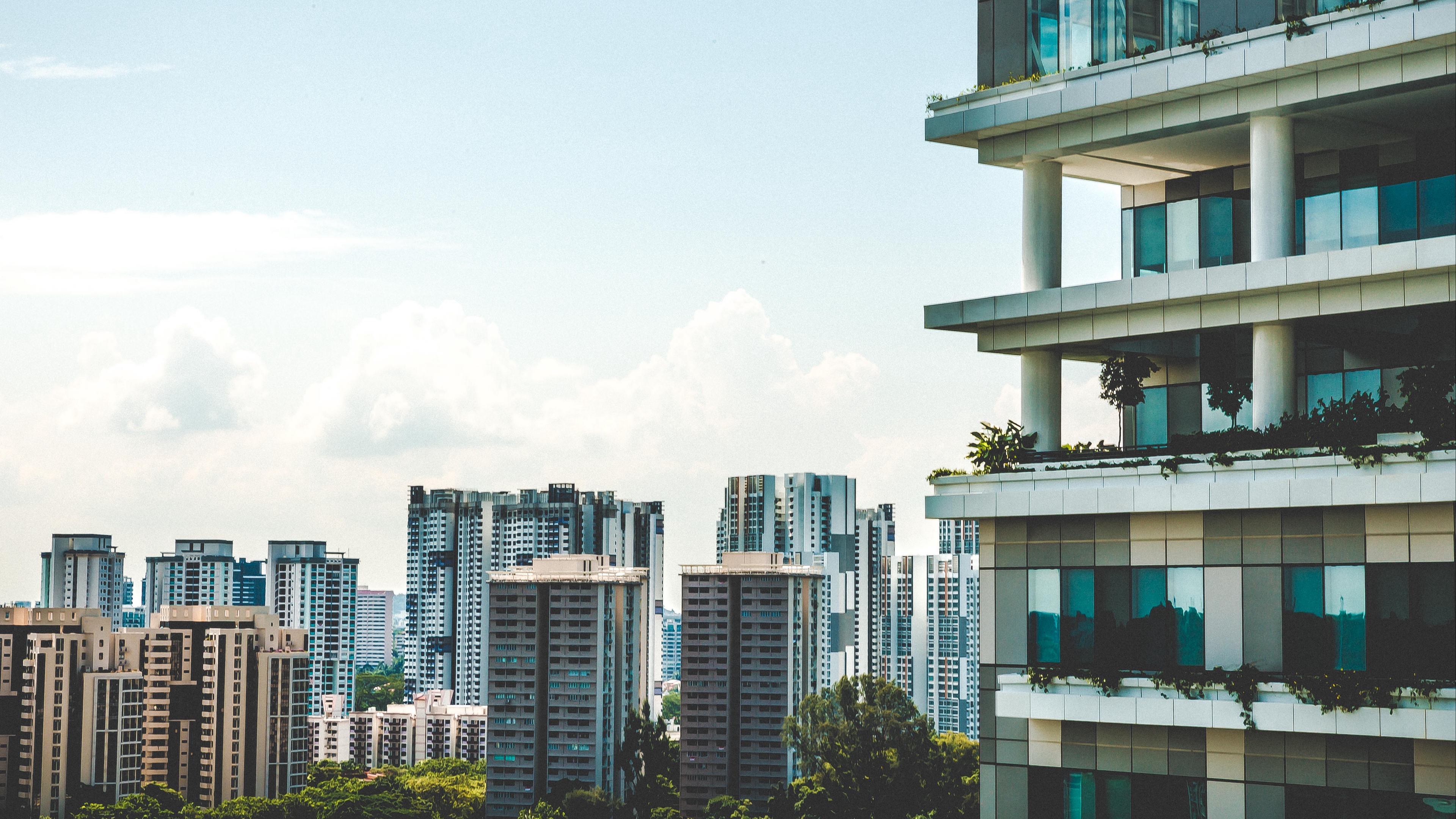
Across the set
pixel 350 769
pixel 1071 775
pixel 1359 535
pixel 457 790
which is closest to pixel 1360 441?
pixel 1359 535

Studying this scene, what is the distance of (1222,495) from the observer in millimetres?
22812

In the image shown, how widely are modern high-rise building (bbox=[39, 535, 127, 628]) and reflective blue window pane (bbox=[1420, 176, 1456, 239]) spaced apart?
6243 inches

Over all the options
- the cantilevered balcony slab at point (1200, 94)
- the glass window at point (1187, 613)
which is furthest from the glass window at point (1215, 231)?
the glass window at point (1187, 613)

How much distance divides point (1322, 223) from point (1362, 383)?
264cm

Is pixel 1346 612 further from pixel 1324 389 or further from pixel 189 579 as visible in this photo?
pixel 189 579

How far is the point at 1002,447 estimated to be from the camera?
2602cm

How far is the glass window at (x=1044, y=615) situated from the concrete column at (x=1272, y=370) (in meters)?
4.09

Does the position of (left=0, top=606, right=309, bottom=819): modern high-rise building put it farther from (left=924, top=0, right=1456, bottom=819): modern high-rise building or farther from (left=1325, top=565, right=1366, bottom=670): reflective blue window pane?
(left=1325, top=565, right=1366, bottom=670): reflective blue window pane

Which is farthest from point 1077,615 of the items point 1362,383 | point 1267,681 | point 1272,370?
point 1362,383

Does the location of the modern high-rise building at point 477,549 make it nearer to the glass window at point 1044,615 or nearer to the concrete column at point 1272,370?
the glass window at point 1044,615

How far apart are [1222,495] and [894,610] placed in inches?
5039

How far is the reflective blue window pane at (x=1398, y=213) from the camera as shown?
78.9ft

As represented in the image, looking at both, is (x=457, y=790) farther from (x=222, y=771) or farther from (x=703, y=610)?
(x=703, y=610)

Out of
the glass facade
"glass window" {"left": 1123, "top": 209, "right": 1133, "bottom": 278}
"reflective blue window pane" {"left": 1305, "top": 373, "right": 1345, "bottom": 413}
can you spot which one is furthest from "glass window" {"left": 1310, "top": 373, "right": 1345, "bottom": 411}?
"glass window" {"left": 1123, "top": 209, "right": 1133, "bottom": 278}
